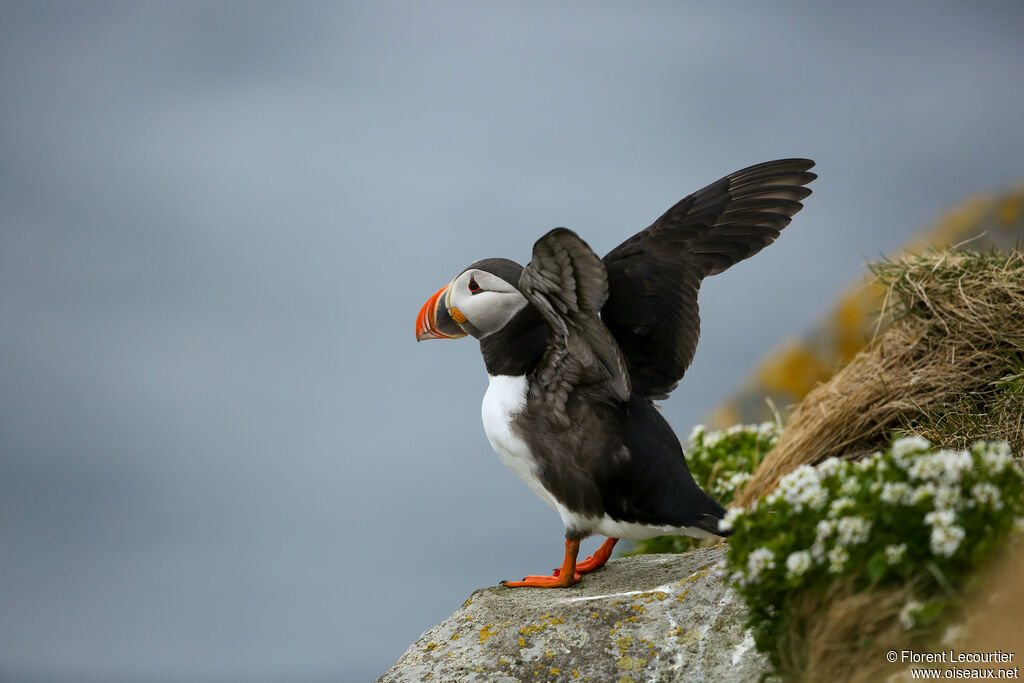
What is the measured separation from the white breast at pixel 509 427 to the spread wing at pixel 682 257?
63cm

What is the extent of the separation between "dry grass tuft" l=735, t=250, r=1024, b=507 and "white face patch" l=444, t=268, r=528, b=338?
2.49 metres

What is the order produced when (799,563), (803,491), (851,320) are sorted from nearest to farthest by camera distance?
(799,563) → (803,491) → (851,320)

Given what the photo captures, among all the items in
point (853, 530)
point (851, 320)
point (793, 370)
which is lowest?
point (853, 530)

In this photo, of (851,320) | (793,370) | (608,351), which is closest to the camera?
(608,351)

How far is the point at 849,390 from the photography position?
19.4 feet

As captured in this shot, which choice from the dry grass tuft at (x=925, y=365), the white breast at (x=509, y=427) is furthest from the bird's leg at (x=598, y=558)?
the dry grass tuft at (x=925, y=365)

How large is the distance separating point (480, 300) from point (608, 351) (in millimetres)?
685

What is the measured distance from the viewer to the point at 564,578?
4.56 m

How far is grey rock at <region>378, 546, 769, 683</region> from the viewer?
3.75m

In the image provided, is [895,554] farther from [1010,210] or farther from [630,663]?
[1010,210]

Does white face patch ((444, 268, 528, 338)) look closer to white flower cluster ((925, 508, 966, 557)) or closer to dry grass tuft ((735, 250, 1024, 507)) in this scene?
white flower cluster ((925, 508, 966, 557))

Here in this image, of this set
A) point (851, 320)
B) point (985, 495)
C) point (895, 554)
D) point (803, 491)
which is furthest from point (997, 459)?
point (851, 320)

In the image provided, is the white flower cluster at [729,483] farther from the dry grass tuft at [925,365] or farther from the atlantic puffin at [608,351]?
the atlantic puffin at [608,351]

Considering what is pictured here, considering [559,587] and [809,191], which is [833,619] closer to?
[559,587]
